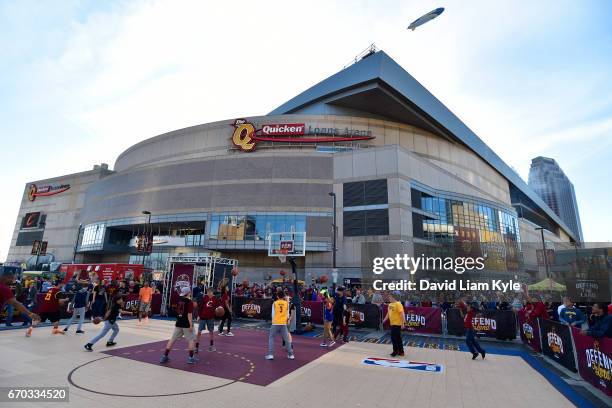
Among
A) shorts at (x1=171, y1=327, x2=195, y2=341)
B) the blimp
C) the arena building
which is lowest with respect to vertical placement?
shorts at (x1=171, y1=327, x2=195, y2=341)

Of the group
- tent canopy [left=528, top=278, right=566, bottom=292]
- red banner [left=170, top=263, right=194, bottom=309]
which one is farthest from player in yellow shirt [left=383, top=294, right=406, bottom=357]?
tent canopy [left=528, top=278, right=566, bottom=292]

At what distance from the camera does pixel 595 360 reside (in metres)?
7.89

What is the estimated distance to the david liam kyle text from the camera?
2109 cm

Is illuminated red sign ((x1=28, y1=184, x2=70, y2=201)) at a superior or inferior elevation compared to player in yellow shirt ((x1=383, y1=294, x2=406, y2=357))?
superior

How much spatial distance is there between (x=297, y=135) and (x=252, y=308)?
31961 millimetres

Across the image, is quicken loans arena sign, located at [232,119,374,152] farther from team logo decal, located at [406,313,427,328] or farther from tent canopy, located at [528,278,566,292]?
team logo decal, located at [406,313,427,328]

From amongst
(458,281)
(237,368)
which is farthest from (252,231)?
(237,368)

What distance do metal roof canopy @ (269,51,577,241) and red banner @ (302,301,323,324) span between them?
3663cm

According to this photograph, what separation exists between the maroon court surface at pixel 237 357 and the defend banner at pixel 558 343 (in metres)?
7.52

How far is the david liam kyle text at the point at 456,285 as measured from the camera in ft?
69.2

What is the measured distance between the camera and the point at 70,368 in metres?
8.27

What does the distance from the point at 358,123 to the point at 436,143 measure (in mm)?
15606

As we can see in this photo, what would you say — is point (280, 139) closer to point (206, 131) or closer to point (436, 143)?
point (206, 131)

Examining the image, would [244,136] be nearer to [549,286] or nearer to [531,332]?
[549,286]
